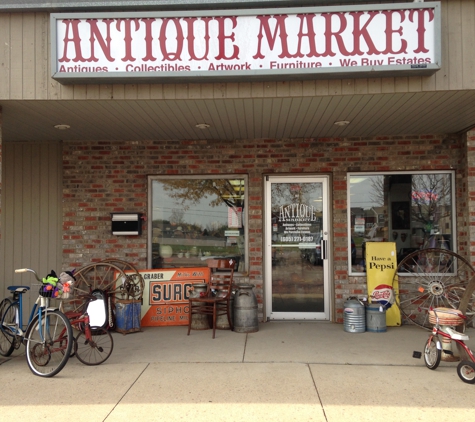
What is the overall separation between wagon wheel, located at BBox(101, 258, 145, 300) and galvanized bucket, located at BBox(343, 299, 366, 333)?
3007mm

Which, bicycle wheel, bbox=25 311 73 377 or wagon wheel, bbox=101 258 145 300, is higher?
wagon wheel, bbox=101 258 145 300

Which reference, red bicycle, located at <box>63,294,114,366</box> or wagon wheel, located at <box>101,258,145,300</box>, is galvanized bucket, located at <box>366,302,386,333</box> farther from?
red bicycle, located at <box>63,294,114,366</box>

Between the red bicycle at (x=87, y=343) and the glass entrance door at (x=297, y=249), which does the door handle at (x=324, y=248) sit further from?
the red bicycle at (x=87, y=343)

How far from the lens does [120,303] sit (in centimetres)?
650

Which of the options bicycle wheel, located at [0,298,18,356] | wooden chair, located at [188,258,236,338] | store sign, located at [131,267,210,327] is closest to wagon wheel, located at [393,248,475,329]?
wooden chair, located at [188,258,236,338]

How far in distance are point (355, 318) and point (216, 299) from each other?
198 cm

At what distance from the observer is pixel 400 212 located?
7.12 metres

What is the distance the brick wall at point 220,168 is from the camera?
7.02 metres

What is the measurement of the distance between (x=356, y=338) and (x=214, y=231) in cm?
268

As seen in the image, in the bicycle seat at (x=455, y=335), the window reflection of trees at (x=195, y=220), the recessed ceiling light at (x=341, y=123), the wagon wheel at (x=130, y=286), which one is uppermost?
the recessed ceiling light at (x=341, y=123)

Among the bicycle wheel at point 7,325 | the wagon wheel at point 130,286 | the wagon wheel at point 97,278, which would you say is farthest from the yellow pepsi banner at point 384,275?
the bicycle wheel at point 7,325

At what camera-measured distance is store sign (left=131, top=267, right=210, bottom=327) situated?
6973 millimetres

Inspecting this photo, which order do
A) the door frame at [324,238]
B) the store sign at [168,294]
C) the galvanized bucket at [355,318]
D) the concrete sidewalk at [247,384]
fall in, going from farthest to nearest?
the door frame at [324,238], the store sign at [168,294], the galvanized bucket at [355,318], the concrete sidewalk at [247,384]

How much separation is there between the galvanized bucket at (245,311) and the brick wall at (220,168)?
63 centimetres
